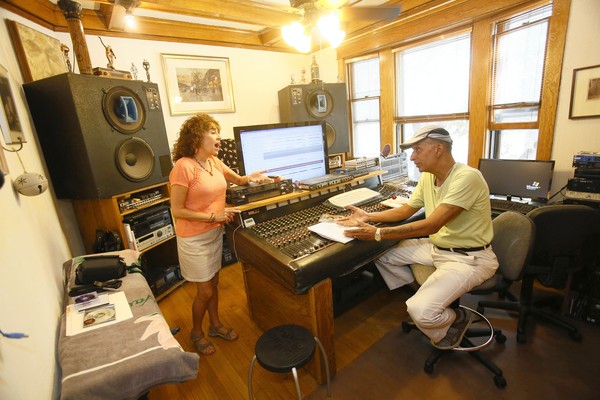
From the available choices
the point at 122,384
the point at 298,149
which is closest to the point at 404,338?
the point at 298,149

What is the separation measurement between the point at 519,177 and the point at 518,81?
2.67 ft

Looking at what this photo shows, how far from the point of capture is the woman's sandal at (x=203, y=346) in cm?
183

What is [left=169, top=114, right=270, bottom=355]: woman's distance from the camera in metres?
A: 1.59

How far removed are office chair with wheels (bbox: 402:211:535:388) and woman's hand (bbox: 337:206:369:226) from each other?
1.49ft

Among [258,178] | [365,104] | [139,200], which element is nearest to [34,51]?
[139,200]

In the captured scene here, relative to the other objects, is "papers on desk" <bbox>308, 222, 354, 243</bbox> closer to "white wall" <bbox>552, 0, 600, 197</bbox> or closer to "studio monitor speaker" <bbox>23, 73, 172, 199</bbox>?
"studio monitor speaker" <bbox>23, 73, 172, 199</bbox>

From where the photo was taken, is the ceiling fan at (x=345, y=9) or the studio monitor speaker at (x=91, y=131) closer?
the ceiling fan at (x=345, y=9)

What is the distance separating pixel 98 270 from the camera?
1470mm

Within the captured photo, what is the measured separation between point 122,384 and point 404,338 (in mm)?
1577

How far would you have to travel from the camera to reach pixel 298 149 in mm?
1941

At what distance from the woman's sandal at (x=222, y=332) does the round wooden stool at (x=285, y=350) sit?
0.72 m

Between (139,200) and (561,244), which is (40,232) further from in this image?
(561,244)

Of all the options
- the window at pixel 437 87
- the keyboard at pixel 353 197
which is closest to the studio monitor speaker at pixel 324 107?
the window at pixel 437 87

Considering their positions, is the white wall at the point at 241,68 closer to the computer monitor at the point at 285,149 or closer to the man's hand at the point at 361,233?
the computer monitor at the point at 285,149
